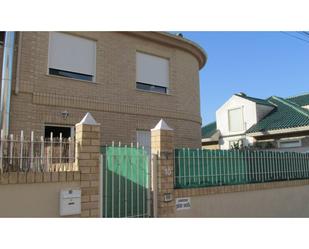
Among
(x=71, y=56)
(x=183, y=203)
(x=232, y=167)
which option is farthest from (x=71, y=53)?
(x=183, y=203)

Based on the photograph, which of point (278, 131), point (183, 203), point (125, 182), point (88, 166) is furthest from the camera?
point (278, 131)

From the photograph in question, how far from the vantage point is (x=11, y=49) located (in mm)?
8836

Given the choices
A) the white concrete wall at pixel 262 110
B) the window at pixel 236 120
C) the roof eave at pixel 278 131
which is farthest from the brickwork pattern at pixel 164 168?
the window at pixel 236 120

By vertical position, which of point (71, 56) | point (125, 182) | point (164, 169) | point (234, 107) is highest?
point (234, 107)

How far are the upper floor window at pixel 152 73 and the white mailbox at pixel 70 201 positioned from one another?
704 centimetres

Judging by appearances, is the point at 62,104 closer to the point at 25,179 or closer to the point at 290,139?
the point at 25,179

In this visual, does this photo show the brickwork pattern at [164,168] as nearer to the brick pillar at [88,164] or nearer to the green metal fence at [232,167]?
the green metal fence at [232,167]

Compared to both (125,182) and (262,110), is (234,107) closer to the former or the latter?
(262,110)

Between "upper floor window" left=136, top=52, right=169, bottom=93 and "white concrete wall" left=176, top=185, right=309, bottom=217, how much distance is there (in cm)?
565

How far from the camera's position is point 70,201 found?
5223mm

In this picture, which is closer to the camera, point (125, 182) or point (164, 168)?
point (125, 182)

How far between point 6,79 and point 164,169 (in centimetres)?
Answer: 512

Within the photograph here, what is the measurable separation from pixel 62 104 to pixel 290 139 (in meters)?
13.8

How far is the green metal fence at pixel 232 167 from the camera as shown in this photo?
7.00 meters
